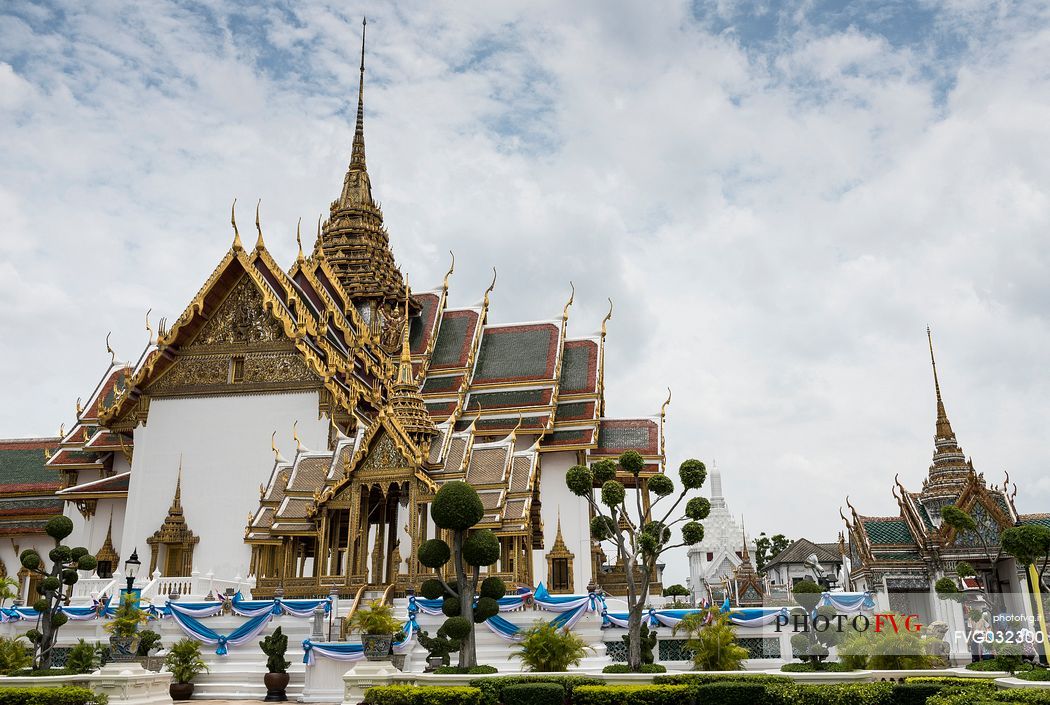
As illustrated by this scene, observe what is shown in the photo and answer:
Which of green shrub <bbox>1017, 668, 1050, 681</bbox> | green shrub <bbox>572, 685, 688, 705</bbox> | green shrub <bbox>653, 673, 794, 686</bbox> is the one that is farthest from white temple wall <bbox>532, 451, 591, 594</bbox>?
green shrub <bbox>1017, 668, 1050, 681</bbox>

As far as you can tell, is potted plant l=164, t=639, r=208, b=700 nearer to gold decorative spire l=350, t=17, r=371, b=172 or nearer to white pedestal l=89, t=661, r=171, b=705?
white pedestal l=89, t=661, r=171, b=705

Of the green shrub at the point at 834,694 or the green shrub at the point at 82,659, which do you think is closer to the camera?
the green shrub at the point at 834,694

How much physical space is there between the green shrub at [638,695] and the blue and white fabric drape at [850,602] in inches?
229

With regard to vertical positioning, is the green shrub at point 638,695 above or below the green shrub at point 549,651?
below

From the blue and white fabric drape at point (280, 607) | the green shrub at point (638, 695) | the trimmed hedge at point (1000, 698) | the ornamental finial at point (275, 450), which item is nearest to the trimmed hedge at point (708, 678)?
the green shrub at point (638, 695)

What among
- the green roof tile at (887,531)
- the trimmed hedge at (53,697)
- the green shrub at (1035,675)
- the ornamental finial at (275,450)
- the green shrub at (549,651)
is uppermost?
the ornamental finial at (275,450)

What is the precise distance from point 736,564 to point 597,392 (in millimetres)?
31172

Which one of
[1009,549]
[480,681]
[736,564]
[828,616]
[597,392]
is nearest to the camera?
[480,681]

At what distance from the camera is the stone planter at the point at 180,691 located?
11844 millimetres

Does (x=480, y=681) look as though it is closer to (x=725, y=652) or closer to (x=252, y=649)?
(x=725, y=652)

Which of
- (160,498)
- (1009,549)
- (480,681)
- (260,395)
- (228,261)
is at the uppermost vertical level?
(228,261)

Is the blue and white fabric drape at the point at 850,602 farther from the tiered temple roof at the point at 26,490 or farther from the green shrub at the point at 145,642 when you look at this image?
the tiered temple roof at the point at 26,490

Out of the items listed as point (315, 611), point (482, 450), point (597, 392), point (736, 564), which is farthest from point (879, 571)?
point (736, 564)

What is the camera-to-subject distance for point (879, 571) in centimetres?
2031
